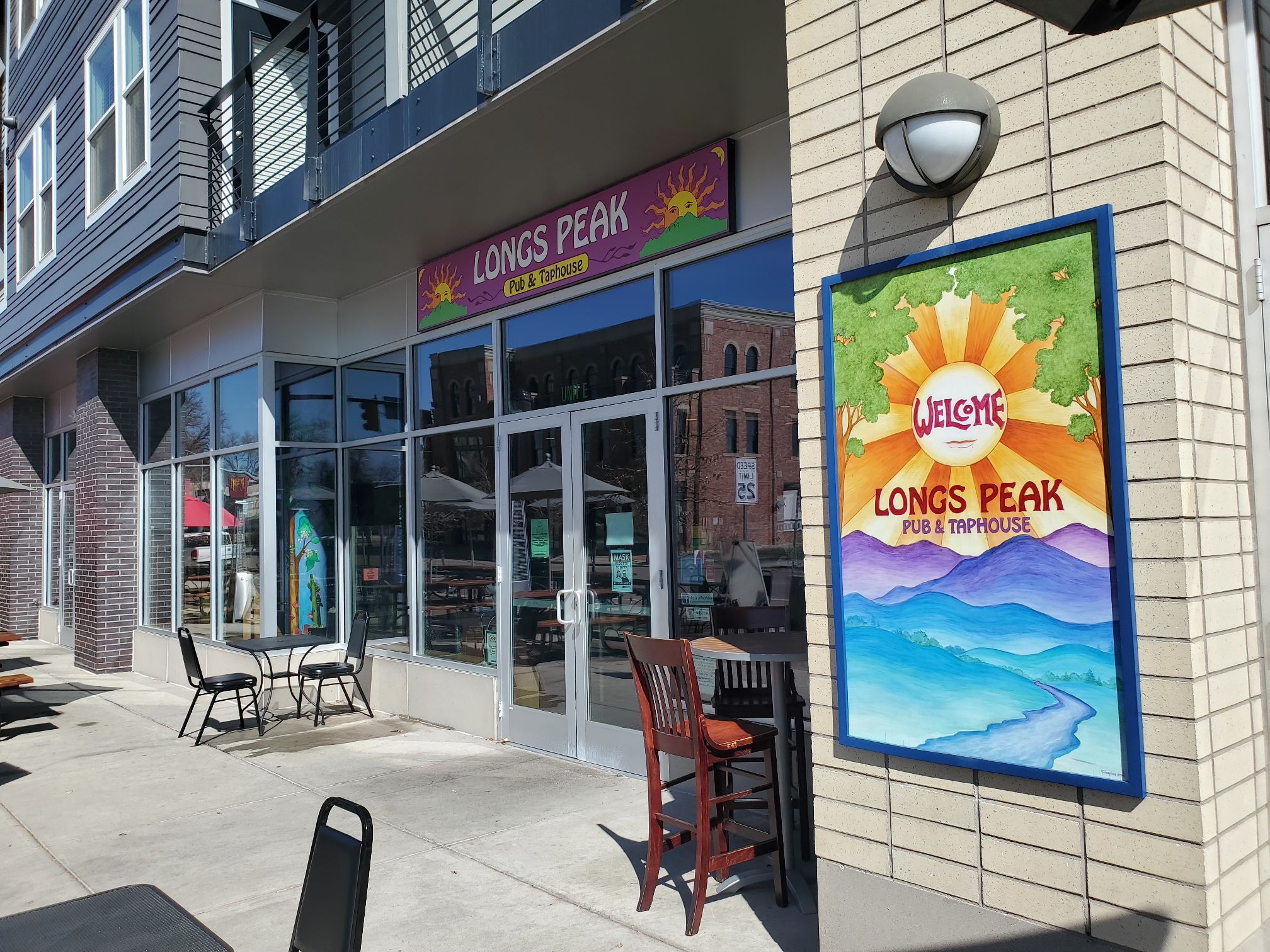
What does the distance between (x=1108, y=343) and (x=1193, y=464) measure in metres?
0.41

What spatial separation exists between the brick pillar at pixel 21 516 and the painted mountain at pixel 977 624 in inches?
660

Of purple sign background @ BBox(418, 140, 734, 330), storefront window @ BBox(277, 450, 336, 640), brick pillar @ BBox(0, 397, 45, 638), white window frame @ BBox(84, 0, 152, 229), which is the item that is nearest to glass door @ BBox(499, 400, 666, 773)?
purple sign background @ BBox(418, 140, 734, 330)

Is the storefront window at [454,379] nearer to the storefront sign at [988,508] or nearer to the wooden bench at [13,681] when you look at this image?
the wooden bench at [13,681]

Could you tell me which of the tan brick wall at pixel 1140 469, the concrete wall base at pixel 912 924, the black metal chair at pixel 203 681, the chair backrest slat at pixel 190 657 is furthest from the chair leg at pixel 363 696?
the tan brick wall at pixel 1140 469

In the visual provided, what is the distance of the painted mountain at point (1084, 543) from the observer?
9.34ft

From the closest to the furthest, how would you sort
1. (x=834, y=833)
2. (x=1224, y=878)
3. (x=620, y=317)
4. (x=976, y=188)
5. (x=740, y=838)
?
(x=1224, y=878) → (x=976, y=188) → (x=834, y=833) → (x=740, y=838) → (x=620, y=317)

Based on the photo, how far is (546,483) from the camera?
7.34 meters

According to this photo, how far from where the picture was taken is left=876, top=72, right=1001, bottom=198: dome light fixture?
304cm

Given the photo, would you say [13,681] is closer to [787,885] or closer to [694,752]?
[694,752]

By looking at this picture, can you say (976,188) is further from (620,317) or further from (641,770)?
(641,770)

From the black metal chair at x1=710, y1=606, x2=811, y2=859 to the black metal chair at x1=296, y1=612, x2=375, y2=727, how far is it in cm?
374

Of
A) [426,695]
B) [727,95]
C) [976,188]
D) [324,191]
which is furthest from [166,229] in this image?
[976,188]

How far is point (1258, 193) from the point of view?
10.7ft

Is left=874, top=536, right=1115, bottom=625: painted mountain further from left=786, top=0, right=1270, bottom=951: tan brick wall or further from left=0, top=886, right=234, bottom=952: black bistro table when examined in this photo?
left=0, top=886, right=234, bottom=952: black bistro table
